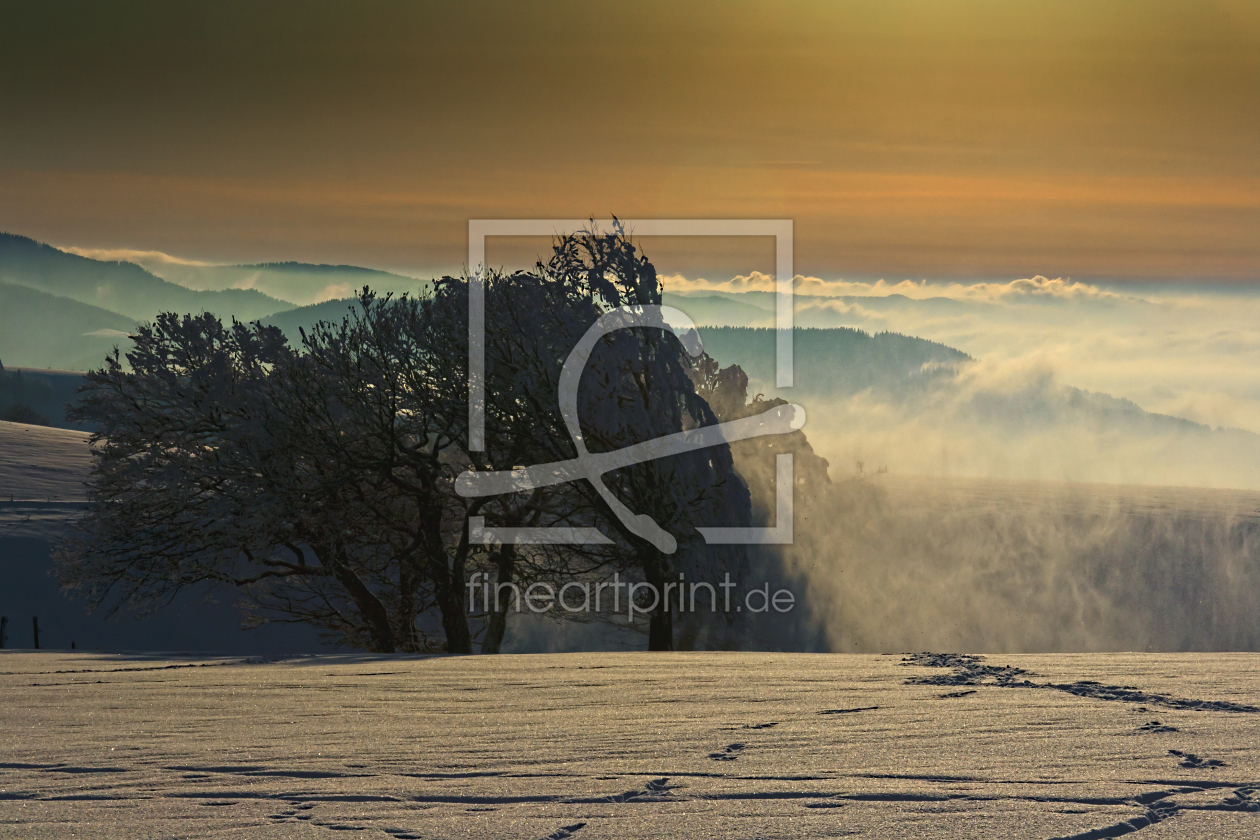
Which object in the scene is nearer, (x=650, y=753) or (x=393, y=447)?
(x=650, y=753)

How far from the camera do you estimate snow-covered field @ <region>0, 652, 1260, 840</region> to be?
3.99 m

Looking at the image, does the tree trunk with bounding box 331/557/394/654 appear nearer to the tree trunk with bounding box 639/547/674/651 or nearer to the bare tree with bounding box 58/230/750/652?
the bare tree with bounding box 58/230/750/652

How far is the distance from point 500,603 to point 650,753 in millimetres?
17835

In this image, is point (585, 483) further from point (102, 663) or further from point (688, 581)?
point (102, 663)

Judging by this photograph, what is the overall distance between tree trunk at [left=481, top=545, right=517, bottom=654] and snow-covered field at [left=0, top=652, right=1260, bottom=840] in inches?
524

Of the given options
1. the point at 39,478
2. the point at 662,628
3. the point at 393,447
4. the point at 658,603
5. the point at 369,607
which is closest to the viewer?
the point at 658,603

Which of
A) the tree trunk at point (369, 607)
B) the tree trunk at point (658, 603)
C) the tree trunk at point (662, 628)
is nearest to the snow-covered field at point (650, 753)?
the tree trunk at point (658, 603)

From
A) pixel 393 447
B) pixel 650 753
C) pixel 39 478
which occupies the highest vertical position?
pixel 393 447

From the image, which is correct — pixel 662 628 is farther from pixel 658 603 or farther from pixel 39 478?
pixel 39 478

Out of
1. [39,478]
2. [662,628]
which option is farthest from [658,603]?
[39,478]

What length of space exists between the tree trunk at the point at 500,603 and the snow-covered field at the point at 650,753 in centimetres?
1330

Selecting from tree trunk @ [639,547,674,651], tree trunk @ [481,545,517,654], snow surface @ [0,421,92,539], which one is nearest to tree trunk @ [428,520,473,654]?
tree trunk @ [481,545,517,654]

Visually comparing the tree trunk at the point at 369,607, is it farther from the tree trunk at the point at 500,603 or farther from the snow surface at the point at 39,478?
the snow surface at the point at 39,478

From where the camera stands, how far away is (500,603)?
895 inches
